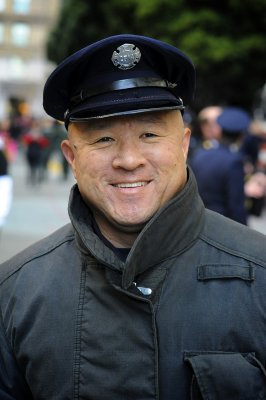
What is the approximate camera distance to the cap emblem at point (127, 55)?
201 cm

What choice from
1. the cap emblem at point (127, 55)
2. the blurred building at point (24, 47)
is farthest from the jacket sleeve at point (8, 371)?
the blurred building at point (24, 47)

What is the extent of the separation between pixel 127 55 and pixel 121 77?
0.07 meters

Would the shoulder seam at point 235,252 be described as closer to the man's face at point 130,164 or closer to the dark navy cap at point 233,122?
the man's face at point 130,164

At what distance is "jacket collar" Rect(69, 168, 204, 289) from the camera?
6.34 feet

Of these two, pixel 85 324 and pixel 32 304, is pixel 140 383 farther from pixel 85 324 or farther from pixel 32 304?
pixel 32 304

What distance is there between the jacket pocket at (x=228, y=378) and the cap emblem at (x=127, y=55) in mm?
861

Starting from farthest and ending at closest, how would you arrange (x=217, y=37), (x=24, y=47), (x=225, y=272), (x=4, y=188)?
1. (x=24, y=47)
2. (x=217, y=37)
3. (x=4, y=188)
4. (x=225, y=272)

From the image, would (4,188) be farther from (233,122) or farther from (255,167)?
(255,167)

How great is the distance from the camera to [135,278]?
1.99 meters

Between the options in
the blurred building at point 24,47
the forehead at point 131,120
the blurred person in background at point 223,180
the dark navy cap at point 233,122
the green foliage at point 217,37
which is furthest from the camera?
the blurred building at point 24,47

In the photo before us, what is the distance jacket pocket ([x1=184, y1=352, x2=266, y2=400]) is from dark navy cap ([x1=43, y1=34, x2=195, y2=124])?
0.72 metres

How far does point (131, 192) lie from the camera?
1.99 m

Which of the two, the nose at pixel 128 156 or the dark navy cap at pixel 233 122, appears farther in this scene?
the dark navy cap at pixel 233 122

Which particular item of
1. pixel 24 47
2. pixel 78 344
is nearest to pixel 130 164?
pixel 78 344
